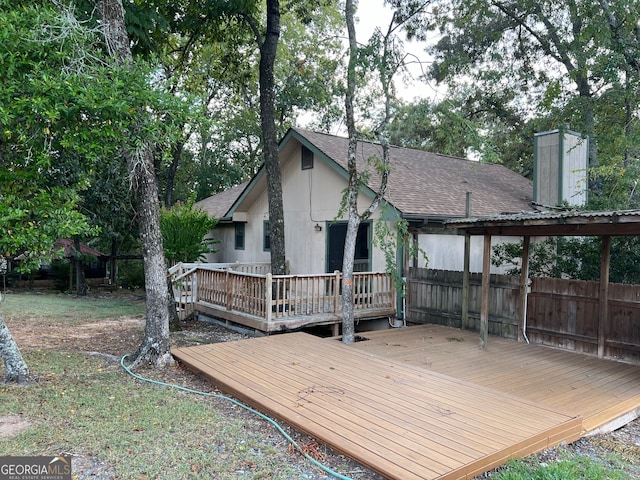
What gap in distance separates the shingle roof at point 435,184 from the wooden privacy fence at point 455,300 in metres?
1.48

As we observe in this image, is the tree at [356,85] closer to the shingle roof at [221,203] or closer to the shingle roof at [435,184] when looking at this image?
the shingle roof at [435,184]

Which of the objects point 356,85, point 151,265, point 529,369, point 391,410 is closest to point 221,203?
point 356,85

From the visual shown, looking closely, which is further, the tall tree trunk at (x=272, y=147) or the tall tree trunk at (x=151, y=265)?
the tall tree trunk at (x=272, y=147)

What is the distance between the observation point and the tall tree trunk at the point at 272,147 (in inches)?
427

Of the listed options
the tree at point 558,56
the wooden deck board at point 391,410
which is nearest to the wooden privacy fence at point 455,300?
the wooden deck board at point 391,410

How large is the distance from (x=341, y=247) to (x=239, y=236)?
4.74 meters

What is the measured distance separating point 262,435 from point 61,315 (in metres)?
10.0

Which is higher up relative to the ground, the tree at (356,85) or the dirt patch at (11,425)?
the tree at (356,85)

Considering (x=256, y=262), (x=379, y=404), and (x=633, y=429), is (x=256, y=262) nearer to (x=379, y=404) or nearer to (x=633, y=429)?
(x=379, y=404)

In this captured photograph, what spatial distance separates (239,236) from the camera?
51.1ft

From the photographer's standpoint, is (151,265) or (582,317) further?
(582,317)

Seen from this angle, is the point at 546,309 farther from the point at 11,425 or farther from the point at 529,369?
the point at 11,425

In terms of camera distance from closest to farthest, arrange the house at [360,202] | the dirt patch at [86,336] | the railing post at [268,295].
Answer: the dirt patch at [86,336] < the railing post at [268,295] < the house at [360,202]

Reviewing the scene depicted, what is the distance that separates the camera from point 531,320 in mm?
8406
